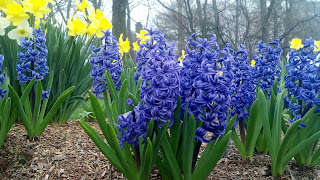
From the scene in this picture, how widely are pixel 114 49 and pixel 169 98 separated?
704 mm

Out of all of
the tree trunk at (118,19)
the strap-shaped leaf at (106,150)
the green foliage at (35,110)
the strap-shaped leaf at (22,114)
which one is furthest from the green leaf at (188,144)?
the tree trunk at (118,19)

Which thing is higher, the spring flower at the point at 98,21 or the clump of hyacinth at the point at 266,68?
the spring flower at the point at 98,21

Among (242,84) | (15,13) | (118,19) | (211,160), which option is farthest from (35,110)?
(118,19)

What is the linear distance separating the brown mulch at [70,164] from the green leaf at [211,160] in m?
0.36

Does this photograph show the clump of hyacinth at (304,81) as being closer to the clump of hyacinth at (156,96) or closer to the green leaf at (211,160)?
the green leaf at (211,160)

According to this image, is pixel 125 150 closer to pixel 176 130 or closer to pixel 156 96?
pixel 176 130

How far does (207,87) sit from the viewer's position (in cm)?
142

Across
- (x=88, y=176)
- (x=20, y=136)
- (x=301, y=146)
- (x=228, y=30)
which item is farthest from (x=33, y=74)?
(x=228, y=30)

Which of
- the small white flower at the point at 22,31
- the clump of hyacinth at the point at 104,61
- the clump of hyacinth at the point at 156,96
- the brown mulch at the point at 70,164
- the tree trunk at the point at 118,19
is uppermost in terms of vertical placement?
the tree trunk at the point at 118,19

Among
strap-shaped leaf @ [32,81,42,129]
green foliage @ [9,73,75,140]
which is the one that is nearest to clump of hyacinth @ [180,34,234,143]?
green foliage @ [9,73,75,140]

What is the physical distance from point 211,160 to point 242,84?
0.80 m

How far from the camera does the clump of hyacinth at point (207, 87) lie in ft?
4.69

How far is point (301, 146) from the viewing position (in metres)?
1.87

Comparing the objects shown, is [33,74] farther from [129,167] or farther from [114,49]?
[129,167]
